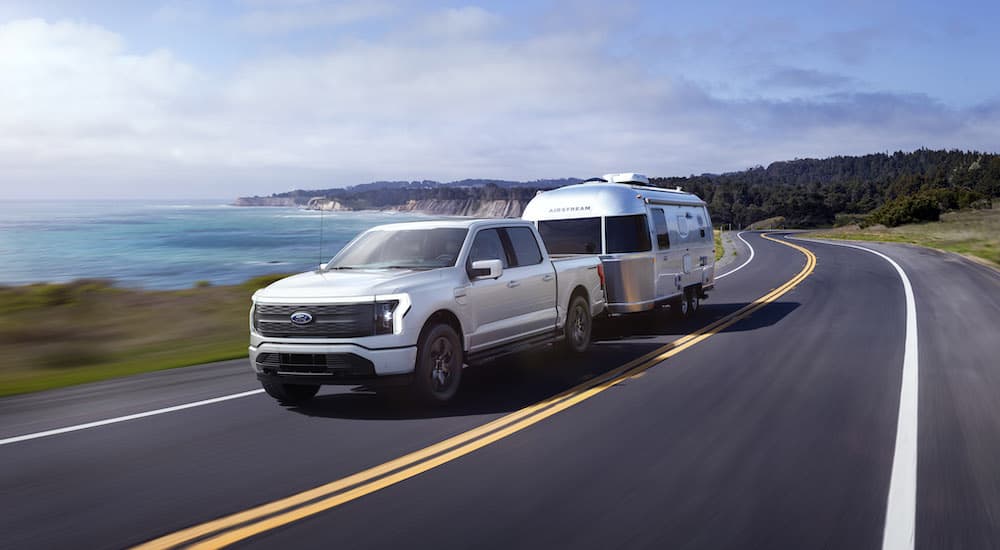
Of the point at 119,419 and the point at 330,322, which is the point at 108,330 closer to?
the point at 119,419

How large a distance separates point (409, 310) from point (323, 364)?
96 cm

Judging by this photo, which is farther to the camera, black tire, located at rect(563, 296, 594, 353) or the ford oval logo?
black tire, located at rect(563, 296, 594, 353)

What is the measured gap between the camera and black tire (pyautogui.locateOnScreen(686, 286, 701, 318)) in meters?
17.1

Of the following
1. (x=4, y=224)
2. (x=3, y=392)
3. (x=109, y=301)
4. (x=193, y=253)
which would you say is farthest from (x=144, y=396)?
(x=4, y=224)

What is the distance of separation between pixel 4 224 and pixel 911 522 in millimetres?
55533

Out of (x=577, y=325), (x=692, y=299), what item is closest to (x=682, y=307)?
(x=692, y=299)

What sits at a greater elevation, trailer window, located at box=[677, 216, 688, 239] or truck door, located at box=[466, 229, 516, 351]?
trailer window, located at box=[677, 216, 688, 239]

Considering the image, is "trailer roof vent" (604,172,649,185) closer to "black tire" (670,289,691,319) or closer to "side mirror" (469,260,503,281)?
"black tire" (670,289,691,319)

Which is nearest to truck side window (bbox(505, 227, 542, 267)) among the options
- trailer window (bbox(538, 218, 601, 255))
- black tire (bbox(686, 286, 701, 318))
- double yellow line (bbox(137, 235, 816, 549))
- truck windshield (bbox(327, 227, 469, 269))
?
truck windshield (bbox(327, 227, 469, 269))

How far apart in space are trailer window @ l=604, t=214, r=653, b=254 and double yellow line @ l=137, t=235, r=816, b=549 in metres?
4.79

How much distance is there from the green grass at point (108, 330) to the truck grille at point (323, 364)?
13.4ft

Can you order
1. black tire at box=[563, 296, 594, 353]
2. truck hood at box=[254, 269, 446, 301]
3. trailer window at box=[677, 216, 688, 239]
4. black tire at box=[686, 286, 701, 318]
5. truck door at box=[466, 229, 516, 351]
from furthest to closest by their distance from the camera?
black tire at box=[686, 286, 701, 318] → trailer window at box=[677, 216, 688, 239] → black tire at box=[563, 296, 594, 353] → truck door at box=[466, 229, 516, 351] → truck hood at box=[254, 269, 446, 301]

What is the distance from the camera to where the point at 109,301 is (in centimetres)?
1864

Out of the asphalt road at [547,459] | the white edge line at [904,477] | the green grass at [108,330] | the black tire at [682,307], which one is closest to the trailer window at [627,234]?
the black tire at [682,307]
